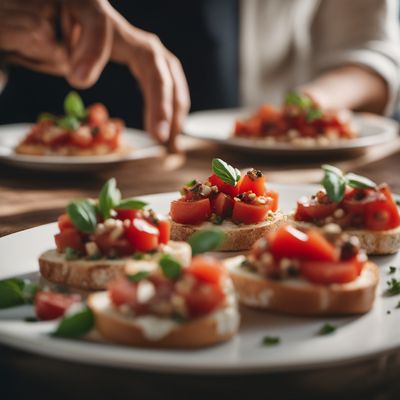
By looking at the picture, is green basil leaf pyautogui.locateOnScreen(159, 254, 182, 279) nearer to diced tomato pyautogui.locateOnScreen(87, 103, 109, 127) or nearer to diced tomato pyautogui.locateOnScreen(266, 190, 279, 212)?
diced tomato pyautogui.locateOnScreen(266, 190, 279, 212)

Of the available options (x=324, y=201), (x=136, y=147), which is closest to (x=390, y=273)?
(x=324, y=201)

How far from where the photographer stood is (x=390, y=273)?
7.02ft

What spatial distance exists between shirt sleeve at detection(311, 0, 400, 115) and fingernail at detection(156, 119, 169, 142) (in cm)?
228

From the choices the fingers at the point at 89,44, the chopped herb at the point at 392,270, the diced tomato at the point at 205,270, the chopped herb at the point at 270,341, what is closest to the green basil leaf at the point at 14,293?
the diced tomato at the point at 205,270

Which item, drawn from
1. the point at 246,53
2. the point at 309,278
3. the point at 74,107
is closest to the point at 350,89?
the point at 246,53

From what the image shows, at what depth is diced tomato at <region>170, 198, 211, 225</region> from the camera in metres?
2.38

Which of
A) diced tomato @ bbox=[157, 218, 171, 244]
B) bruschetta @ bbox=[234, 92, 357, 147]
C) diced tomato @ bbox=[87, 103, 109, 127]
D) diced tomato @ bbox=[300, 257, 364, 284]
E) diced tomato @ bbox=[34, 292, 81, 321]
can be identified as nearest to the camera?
diced tomato @ bbox=[34, 292, 81, 321]

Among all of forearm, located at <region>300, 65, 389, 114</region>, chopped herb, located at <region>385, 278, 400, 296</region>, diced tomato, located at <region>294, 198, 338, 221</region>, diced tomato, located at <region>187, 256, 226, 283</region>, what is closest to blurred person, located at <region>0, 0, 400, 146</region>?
forearm, located at <region>300, 65, 389, 114</region>

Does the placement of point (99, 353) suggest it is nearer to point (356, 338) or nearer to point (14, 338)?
point (14, 338)

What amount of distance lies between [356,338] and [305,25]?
191 inches

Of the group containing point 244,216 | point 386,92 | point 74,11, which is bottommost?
point 386,92

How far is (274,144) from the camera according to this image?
382cm

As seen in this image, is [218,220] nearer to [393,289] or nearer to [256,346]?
[393,289]

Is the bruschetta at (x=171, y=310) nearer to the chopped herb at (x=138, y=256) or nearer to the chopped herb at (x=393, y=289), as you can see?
the chopped herb at (x=138, y=256)
